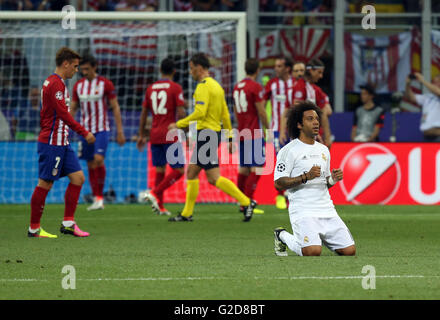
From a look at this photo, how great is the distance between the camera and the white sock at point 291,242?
7.99 meters

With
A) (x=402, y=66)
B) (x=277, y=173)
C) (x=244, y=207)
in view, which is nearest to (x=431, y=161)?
(x=244, y=207)

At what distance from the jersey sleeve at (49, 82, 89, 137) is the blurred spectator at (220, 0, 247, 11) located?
1063cm

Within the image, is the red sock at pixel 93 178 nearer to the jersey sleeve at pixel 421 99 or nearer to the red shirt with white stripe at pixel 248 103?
the red shirt with white stripe at pixel 248 103

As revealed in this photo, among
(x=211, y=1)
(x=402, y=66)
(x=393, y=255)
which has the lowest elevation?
(x=393, y=255)

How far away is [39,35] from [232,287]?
37.2ft

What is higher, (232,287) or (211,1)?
(211,1)

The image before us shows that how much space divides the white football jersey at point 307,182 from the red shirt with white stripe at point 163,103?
5233 mm

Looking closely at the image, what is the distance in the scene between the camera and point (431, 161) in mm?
14953

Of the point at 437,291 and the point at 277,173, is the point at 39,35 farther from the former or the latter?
the point at 437,291

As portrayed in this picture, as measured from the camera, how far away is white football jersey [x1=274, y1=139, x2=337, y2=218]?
8023 mm

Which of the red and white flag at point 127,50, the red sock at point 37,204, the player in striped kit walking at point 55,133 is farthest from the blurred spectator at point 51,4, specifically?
the red sock at point 37,204

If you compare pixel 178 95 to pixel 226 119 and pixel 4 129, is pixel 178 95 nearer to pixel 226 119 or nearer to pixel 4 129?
pixel 226 119

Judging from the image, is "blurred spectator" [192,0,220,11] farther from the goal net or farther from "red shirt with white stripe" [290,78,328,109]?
"red shirt with white stripe" [290,78,328,109]

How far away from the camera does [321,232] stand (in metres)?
7.95
